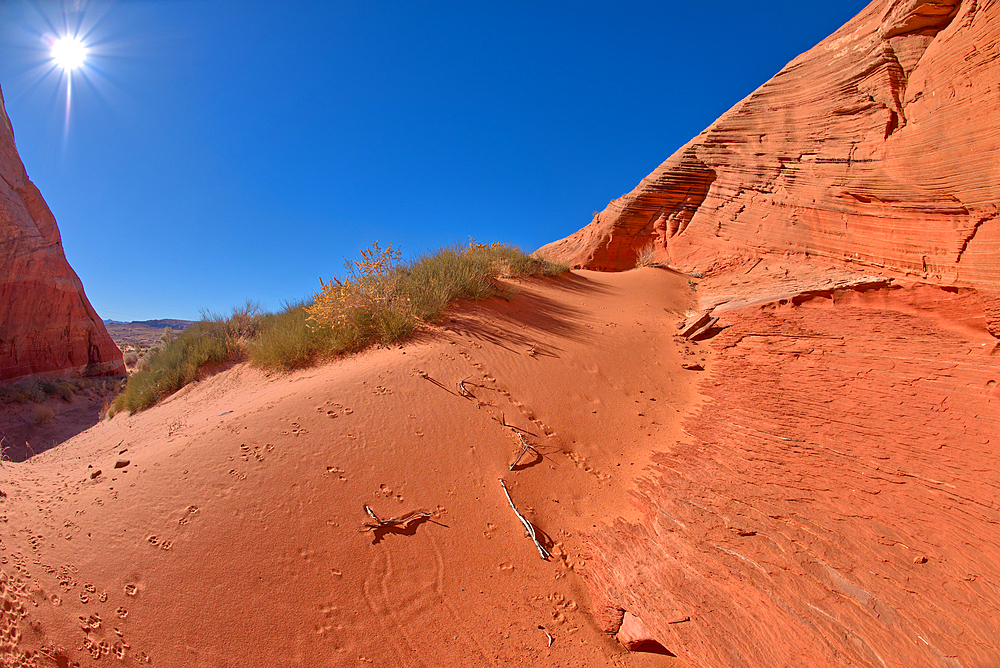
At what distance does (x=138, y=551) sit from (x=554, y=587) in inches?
101

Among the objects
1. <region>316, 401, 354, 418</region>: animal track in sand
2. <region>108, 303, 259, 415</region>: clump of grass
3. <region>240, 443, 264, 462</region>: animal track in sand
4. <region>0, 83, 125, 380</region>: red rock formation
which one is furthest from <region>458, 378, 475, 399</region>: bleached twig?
<region>0, 83, 125, 380</region>: red rock formation

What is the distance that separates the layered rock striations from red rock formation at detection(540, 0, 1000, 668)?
32 millimetres

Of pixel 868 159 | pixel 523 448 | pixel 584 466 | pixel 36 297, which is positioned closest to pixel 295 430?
pixel 523 448

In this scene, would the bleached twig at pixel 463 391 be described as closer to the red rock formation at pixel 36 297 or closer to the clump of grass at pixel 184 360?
the clump of grass at pixel 184 360

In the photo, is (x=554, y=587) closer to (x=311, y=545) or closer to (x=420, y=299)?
(x=311, y=545)

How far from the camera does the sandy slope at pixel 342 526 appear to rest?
6.93 feet

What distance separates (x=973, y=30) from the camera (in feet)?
16.6

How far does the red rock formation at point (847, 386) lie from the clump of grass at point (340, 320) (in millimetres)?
3794

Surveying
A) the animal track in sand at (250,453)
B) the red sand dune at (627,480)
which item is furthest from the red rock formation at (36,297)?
the animal track in sand at (250,453)

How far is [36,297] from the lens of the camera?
12.3 metres

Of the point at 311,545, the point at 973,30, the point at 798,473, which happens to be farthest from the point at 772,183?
the point at 311,545

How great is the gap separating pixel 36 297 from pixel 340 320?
1387 cm

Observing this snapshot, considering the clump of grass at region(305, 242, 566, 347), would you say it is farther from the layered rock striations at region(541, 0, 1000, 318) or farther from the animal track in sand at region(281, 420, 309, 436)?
the layered rock striations at region(541, 0, 1000, 318)

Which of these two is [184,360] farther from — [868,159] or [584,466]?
[868,159]
